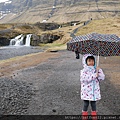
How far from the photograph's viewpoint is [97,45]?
29.4ft

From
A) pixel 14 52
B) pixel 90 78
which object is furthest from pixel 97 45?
pixel 14 52

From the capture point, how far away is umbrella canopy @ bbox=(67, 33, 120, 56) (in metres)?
8.90

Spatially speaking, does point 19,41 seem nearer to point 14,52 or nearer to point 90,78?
point 14,52

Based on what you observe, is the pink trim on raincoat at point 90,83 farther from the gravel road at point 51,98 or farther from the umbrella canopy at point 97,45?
the gravel road at point 51,98

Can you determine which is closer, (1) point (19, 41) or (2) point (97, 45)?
(2) point (97, 45)

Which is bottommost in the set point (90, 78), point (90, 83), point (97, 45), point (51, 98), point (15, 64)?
point (15, 64)

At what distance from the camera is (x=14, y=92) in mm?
14242

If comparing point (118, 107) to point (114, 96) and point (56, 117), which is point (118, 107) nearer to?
point (114, 96)

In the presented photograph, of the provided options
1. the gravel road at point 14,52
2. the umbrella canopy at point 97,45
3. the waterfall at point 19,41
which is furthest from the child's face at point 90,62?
the waterfall at point 19,41

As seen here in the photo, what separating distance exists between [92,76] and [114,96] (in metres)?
5.11

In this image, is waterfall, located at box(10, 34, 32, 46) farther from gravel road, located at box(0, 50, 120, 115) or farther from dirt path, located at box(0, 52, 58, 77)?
gravel road, located at box(0, 50, 120, 115)

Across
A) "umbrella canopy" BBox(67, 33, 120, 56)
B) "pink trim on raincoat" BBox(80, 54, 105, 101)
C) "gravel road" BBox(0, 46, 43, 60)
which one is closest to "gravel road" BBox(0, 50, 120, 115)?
"pink trim on raincoat" BBox(80, 54, 105, 101)

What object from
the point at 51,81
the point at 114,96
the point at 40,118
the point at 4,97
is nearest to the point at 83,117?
the point at 40,118

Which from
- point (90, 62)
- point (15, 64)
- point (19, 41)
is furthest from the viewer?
point (19, 41)
